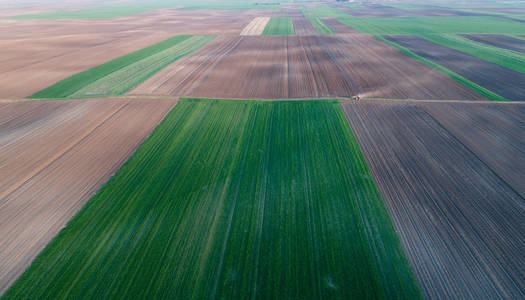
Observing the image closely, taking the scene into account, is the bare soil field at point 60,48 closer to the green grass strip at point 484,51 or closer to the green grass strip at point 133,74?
the green grass strip at point 133,74

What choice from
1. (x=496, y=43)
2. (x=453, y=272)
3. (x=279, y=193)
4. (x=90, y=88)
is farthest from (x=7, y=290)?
(x=496, y=43)

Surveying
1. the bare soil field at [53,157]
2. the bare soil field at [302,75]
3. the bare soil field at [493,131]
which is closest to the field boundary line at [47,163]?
the bare soil field at [53,157]

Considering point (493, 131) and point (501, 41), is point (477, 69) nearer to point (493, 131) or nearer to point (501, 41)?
point (493, 131)

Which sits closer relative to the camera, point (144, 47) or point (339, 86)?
point (339, 86)

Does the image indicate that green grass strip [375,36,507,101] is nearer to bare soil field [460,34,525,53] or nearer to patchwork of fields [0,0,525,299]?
patchwork of fields [0,0,525,299]

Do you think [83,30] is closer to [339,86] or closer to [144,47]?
[144,47]
